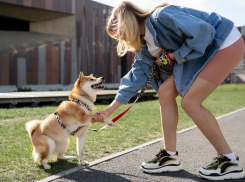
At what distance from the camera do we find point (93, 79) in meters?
3.42

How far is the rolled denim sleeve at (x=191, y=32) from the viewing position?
220cm

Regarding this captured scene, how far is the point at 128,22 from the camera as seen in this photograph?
2375 mm

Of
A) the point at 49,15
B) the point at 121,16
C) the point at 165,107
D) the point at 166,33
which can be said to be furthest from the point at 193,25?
the point at 49,15

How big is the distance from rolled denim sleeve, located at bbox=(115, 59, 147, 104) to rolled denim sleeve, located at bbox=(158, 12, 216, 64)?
63 cm

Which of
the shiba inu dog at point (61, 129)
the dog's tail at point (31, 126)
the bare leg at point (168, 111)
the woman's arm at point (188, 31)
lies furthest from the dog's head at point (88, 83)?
the woman's arm at point (188, 31)

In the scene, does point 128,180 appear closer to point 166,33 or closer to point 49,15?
point 166,33

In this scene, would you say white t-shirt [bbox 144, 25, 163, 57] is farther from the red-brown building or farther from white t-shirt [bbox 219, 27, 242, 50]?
the red-brown building

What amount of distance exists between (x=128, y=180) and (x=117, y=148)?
4.46 ft

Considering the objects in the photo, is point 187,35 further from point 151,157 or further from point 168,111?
point 151,157

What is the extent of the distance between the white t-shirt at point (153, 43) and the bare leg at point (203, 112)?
1.34ft

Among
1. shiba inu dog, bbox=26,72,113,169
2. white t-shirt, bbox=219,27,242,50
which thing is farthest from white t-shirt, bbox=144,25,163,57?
shiba inu dog, bbox=26,72,113,169

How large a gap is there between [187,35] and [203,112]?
774 mm

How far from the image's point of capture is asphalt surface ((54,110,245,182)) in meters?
2.54

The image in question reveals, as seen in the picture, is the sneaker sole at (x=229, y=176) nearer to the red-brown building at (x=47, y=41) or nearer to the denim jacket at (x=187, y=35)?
the denim jacket at (x=187, y=35)
